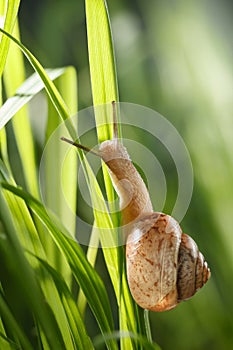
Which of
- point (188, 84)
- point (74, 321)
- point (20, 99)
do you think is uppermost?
point (188, 84)

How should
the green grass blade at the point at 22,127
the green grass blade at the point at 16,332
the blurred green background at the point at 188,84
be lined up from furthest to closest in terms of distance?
the blurred green background at the point at 188,84, the green grass blade at the point at 22,127, the green grass blade at the point at 16,332

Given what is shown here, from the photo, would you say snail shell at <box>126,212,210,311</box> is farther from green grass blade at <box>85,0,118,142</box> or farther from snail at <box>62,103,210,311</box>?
green grass blade at <box>85,0,118,142</box>

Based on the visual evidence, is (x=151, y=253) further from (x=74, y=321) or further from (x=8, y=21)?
(x=8, y=21)

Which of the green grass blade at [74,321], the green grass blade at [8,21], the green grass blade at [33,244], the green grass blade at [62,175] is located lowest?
the green grass blade at [74,321]

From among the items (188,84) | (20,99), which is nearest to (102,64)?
(20,99)

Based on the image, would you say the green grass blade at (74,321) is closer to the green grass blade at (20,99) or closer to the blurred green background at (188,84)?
the green grass blade at (20,99)

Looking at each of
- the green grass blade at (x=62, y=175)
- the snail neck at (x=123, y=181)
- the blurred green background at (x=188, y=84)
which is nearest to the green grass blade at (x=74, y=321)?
the snail neck at (x=123, y=181)

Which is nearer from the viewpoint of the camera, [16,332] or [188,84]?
[16,332]
